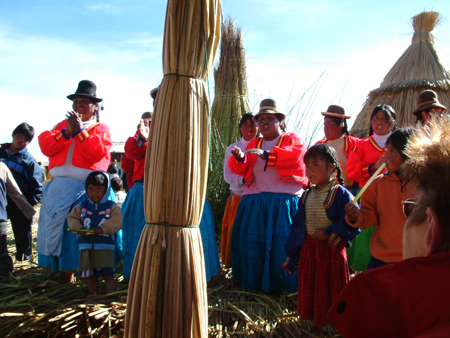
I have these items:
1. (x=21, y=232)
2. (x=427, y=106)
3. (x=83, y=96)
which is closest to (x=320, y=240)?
(x=427, y=106)

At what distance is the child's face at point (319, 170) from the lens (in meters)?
2.79

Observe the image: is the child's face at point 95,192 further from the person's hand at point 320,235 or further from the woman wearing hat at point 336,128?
the woman wearing hat at point 336,128

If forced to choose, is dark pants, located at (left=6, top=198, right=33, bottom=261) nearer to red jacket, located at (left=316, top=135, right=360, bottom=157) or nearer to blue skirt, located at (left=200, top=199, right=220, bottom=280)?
blue skirt, located at (left=200, top=199, right=220, bottom=280)

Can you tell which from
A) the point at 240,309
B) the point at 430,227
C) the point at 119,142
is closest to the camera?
the point at 430,227

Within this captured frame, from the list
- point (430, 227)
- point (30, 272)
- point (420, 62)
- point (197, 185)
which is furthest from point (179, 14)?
point (420, 62)

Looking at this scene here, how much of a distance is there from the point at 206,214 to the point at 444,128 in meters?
3.03

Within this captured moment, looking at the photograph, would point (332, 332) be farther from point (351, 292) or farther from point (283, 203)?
point (351, 292)

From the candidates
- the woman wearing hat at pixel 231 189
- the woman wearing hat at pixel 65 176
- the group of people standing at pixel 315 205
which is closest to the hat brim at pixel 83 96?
the woman wearing hat at pixel 65 176

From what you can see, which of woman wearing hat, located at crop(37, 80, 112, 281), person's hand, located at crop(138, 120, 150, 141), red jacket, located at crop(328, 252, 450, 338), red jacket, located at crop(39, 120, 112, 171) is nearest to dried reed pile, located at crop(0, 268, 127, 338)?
woman wearing hat, located at crop(37, 80, 112, 281)

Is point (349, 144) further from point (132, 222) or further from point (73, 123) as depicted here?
point (73, 123)

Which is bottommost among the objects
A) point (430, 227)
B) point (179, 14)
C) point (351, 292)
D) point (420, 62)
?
point (351, 292)

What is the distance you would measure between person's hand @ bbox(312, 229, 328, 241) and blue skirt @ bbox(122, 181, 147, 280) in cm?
181

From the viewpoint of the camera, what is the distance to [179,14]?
5.42 feet

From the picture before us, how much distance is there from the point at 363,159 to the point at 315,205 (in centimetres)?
131
